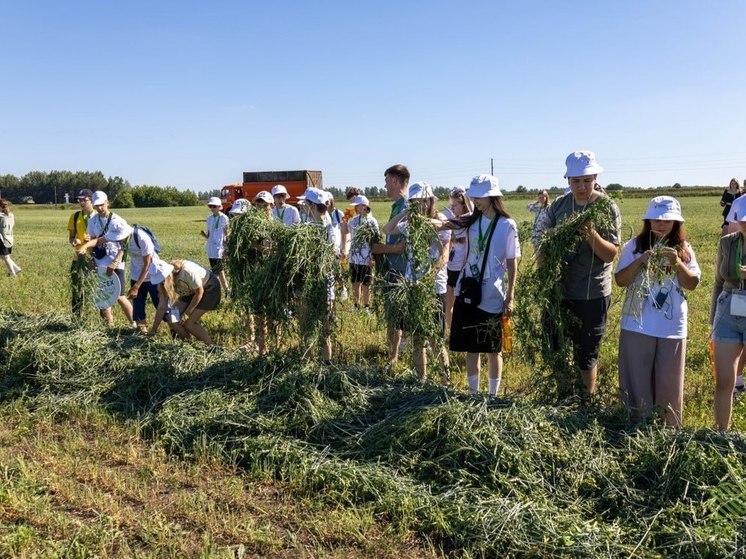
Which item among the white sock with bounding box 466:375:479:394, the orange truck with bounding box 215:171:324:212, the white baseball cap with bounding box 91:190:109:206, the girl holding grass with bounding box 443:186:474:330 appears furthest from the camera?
the orange truck with bounding box 215:171:324:212

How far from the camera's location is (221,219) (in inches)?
415

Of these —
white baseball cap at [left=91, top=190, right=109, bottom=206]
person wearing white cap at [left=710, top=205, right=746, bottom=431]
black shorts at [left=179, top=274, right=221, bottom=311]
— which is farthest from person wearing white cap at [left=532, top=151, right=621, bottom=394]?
white baseball cap at [left=91, top=190, right=109, bottom=206]

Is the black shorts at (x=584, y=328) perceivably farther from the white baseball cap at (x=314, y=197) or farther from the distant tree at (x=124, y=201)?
the distant tree at (x=124, y=201)

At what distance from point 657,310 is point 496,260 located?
1.25 m

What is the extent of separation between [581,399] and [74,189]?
111511 millimetres

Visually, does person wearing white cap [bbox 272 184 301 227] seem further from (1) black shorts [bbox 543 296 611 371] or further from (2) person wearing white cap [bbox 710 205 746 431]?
(2) person wearing white cap [bbox 710 205 746 431]

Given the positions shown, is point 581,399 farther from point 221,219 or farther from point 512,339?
point 221,219

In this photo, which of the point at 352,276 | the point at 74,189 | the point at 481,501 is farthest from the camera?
the point at 74,189

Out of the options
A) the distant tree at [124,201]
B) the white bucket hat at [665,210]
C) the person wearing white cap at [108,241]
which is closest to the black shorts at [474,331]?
the white bucket hat at [665,210]

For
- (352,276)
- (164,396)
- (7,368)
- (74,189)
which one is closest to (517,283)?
(352,276)

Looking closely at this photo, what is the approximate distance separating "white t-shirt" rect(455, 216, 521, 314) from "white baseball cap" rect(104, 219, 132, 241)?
491 centimetres

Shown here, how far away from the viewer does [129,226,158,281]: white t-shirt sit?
7.47 m

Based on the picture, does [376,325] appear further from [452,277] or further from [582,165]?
[582,165]

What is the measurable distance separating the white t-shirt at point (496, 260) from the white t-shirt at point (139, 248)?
432cm
